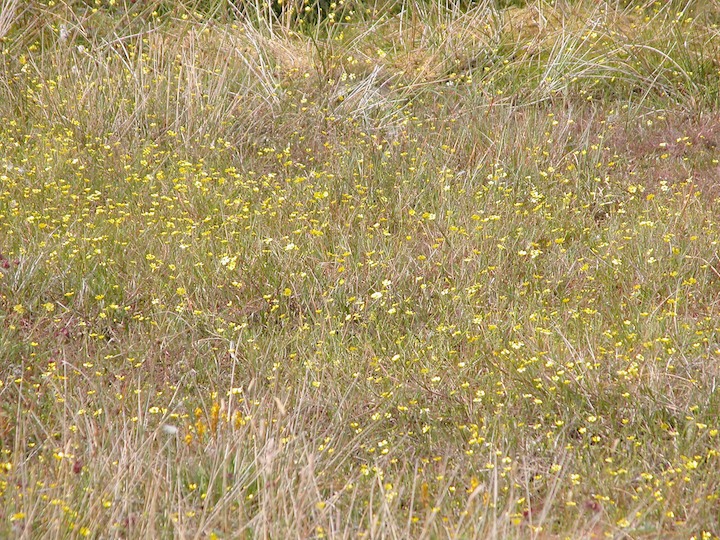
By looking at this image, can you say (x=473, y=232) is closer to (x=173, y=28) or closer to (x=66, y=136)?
(x=66, y=136)

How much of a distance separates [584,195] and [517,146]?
0.52 metres

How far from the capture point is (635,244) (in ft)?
14.0

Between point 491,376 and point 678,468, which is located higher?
point 678,468

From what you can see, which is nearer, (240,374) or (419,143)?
(240,374)

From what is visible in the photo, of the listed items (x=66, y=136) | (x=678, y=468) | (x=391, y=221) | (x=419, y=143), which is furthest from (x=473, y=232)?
(x=66, y=136)

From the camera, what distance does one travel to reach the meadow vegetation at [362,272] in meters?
2.61

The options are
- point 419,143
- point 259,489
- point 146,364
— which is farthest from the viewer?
point 419,143

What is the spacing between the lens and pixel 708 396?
9.85ft

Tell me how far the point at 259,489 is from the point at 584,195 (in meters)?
3.02

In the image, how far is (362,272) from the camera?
412 cm

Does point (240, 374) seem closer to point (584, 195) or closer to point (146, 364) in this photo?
point (146, 364)

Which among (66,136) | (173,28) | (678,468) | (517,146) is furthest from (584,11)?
(678,468)

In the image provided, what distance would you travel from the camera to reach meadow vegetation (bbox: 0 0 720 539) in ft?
8.55

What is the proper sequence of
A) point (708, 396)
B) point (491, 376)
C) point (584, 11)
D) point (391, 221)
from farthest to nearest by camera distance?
point (584, 11) → point (391, 221) → point (491, 376) → point (708, 396)
